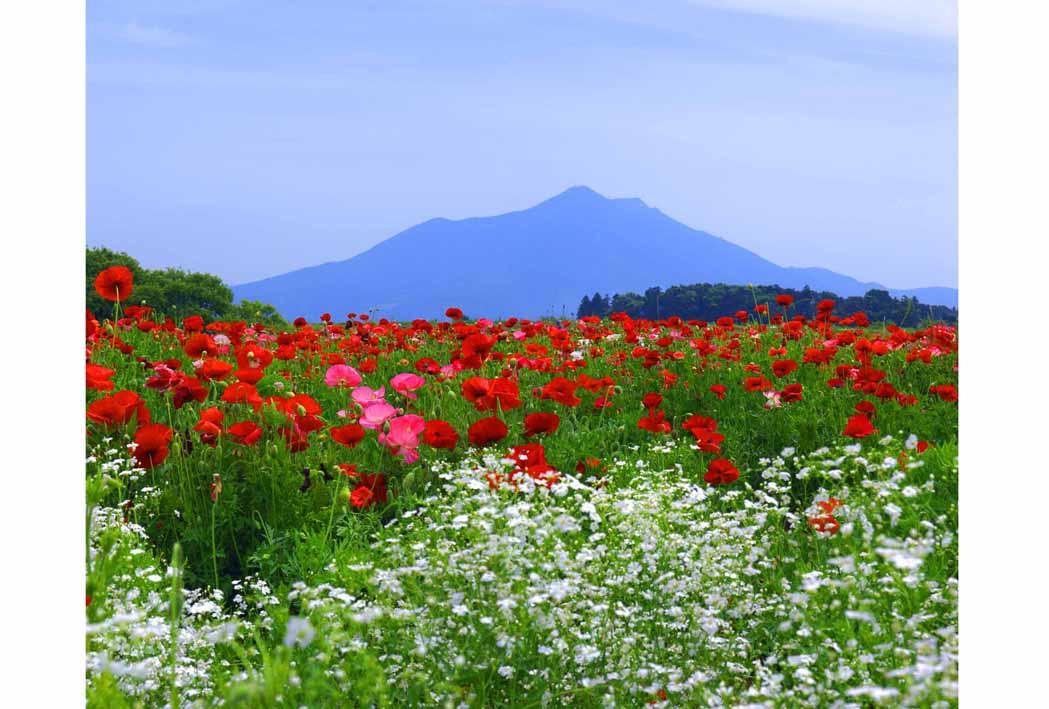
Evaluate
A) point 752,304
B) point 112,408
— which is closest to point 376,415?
point 112,408

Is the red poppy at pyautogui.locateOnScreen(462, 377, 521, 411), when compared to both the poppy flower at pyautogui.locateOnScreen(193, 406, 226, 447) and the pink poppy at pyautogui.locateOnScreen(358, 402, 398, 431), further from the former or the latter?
the poppy flower at pyautogui.locateOnScreen(193, 406, 226, 447)

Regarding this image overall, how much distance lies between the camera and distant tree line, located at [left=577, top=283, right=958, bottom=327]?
741 cm

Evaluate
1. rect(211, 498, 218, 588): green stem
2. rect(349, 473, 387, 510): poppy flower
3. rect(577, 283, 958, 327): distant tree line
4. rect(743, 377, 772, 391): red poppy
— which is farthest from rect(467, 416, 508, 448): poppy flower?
rect(577, 283, 958, 327): distant tree line

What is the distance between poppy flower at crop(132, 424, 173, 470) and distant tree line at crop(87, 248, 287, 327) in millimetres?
10142

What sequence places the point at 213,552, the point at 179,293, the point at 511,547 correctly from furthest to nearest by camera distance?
the point at 179,293 → the point at 213,552 → the point at 511,547

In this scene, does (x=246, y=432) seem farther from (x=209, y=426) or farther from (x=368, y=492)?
(x=368, y=492)

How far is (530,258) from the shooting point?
2832 inches

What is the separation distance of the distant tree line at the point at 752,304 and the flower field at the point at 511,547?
6.14ft

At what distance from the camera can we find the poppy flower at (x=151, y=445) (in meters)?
3.29

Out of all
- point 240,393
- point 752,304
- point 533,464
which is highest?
point 752,304

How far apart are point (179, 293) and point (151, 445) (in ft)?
37.9

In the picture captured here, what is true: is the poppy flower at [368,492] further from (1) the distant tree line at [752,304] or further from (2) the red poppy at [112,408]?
(1) the distant tree line at [752,304]
